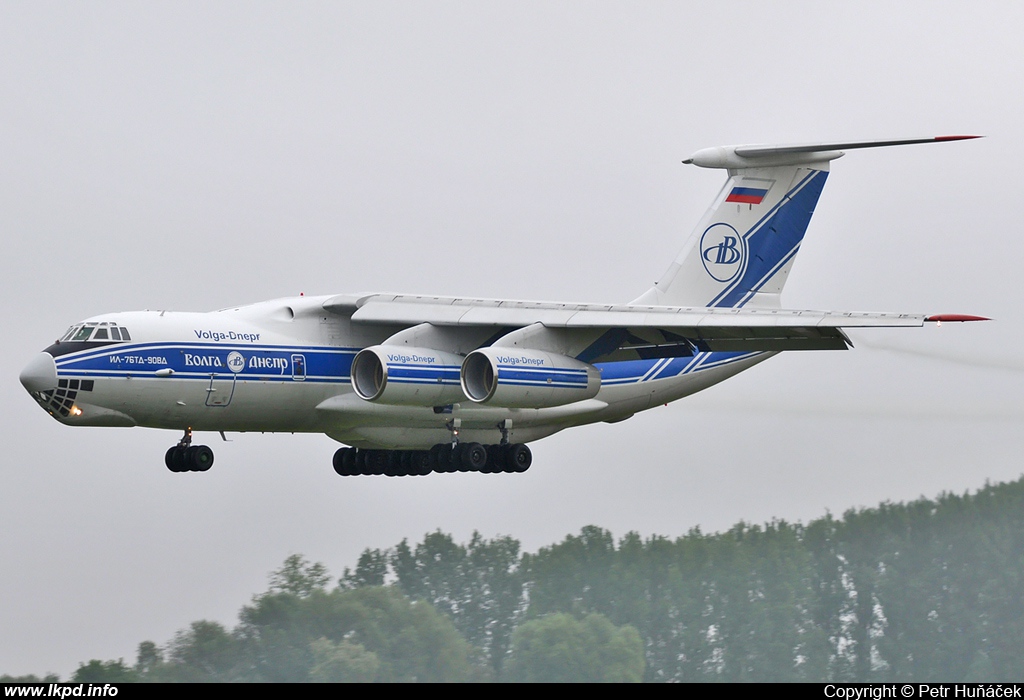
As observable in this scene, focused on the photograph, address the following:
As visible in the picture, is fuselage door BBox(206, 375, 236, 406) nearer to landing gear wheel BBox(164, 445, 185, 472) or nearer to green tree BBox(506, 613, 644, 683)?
landing gear wheel BBox(164, 445, 185, 472)

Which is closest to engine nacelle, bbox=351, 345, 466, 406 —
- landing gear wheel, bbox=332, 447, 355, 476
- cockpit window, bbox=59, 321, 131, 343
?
landing gear wheel, bbox=332, 447, 355, 476

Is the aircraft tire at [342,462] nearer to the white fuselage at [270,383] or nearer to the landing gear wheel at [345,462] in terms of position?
the landing gear wheel at [345,462]

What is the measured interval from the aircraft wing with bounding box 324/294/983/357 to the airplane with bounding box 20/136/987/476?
2 centimetres

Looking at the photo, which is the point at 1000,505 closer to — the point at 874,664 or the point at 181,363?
the point at 874,664

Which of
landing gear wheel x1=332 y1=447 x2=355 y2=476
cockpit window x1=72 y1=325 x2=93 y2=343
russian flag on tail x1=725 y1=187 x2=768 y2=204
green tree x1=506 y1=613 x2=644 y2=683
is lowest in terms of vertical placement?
green tree x1=506 y1=613 x2=644 y2=683

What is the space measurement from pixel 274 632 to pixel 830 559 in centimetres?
709

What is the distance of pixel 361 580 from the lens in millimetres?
18031

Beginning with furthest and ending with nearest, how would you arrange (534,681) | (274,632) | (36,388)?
(534,681)
(274,632)
(36,388)

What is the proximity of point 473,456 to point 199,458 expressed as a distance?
2994 millimetres

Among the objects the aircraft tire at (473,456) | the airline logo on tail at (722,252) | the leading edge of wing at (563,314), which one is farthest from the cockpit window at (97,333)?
the airline logo on tail at (722,252)

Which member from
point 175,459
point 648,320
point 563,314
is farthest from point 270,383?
point 648,320

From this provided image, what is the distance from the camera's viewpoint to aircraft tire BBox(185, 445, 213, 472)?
16.3 m

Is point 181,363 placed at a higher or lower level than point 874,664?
higher
